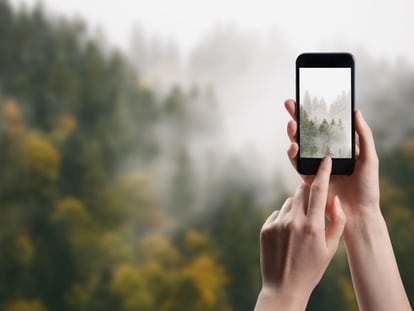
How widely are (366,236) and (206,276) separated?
3.99ft

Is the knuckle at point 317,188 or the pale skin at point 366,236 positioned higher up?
the knuckle at point 317,188

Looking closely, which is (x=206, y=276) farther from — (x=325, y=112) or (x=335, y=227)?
(x=335, y=227)

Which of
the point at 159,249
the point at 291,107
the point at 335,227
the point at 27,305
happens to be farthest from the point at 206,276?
the point at 335,227

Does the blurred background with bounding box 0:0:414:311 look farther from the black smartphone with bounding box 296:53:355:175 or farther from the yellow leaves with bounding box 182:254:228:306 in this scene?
the black smartphone with bounding box 296:53:355:175

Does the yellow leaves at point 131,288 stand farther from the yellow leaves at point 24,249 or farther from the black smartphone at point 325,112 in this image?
the black smartphone at point 325,112

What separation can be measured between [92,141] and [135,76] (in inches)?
9.7

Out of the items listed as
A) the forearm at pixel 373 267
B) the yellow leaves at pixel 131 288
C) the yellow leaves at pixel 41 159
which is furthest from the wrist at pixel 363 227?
the yellow leaves at pixel 41 159

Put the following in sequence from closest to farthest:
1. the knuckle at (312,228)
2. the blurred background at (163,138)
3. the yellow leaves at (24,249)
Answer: the knuckle at (312,228), the blurred background at (163,138), the yellow leaves at (24,249)

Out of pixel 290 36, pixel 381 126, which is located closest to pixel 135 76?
pixel 290 36

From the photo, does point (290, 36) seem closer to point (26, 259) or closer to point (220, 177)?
point (220, 177)

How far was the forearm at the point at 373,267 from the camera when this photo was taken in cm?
64

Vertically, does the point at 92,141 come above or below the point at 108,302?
above

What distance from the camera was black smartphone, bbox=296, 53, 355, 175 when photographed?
0.69 metres

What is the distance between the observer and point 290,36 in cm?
180
